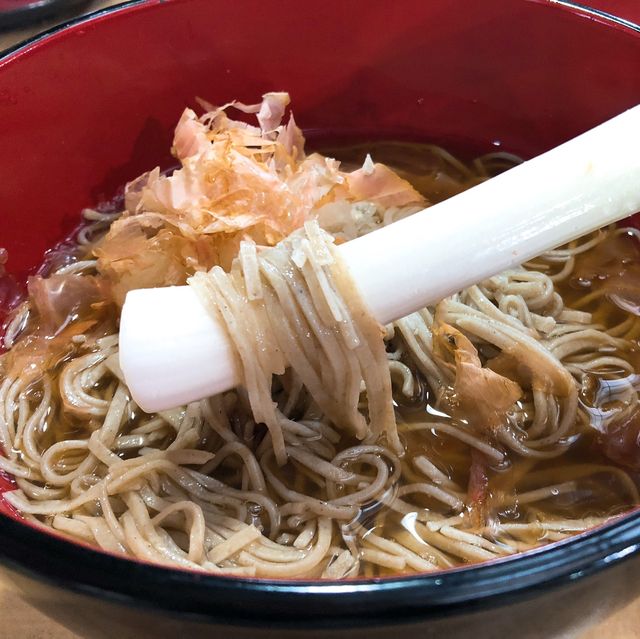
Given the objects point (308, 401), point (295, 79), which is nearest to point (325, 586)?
point (308, 401)

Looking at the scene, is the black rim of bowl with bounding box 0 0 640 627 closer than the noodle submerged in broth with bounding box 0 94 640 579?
Yes

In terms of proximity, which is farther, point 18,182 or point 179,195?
point 18,182

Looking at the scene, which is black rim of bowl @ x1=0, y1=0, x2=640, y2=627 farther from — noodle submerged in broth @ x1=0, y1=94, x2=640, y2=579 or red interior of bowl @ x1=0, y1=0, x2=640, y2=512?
red interior of bowl @ x1=0, y1=0, x2=640, y2=512

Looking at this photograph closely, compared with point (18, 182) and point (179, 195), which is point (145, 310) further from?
point (18, 182)

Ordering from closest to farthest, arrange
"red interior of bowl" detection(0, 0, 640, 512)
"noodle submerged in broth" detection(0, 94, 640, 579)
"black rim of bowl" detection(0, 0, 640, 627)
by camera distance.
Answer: "black rim of bowl" detection(0, 0, 640, 627), "noodle submerged in broth" detection(0, 94, 640, 579), "red interior of bowl" detection(0, 0, 640, 512)

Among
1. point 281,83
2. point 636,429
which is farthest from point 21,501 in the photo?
point 281,83

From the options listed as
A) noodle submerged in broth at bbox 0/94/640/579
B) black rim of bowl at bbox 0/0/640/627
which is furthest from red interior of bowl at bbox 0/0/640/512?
black rim of bowl at bbox 0/0/640/627
